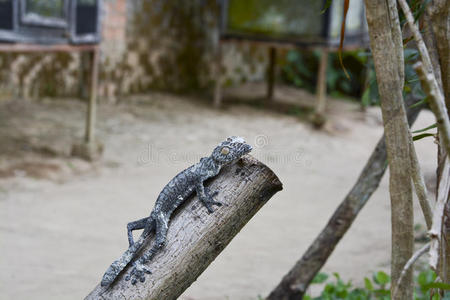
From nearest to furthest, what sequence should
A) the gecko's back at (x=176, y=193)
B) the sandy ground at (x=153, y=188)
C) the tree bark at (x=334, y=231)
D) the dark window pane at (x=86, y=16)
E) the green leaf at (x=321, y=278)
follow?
the gecko's back at (x=176, y=193) → the tree bark at (x=334, y=231) → the green leaf at (x=321, y=278) → the sandy ground at (x=153, y=188) → the dark window pane at (x=86, y=16)

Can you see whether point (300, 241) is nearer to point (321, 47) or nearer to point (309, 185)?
point (309, 185)

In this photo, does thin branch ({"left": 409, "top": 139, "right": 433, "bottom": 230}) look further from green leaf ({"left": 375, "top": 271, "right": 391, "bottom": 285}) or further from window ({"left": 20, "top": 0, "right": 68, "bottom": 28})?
window ({"left": 20, "top": 0, "right": 68, "bottom": 28})

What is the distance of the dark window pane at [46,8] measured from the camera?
6406 mm

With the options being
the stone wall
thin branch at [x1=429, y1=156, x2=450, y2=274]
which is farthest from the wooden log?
the stone wall

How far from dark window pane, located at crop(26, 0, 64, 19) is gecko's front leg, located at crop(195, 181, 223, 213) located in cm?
477

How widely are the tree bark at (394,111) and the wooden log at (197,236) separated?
0.60 metres

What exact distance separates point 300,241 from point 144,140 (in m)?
3.58

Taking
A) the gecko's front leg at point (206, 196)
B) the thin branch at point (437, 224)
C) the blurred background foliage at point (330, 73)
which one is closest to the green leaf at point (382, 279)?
the gecko's front leg at point (206, 196)

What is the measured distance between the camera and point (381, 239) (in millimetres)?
5332

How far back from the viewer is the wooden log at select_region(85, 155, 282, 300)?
83.7 inches

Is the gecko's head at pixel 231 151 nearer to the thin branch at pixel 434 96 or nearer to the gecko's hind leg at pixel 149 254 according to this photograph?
the gecko's hind leg at pixel 149 254

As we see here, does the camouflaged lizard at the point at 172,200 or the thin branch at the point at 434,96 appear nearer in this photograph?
the thin branch at the point at 434,96

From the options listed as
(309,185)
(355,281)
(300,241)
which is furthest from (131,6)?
(355,281)

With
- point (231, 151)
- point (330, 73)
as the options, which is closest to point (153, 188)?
point (231, 151)
